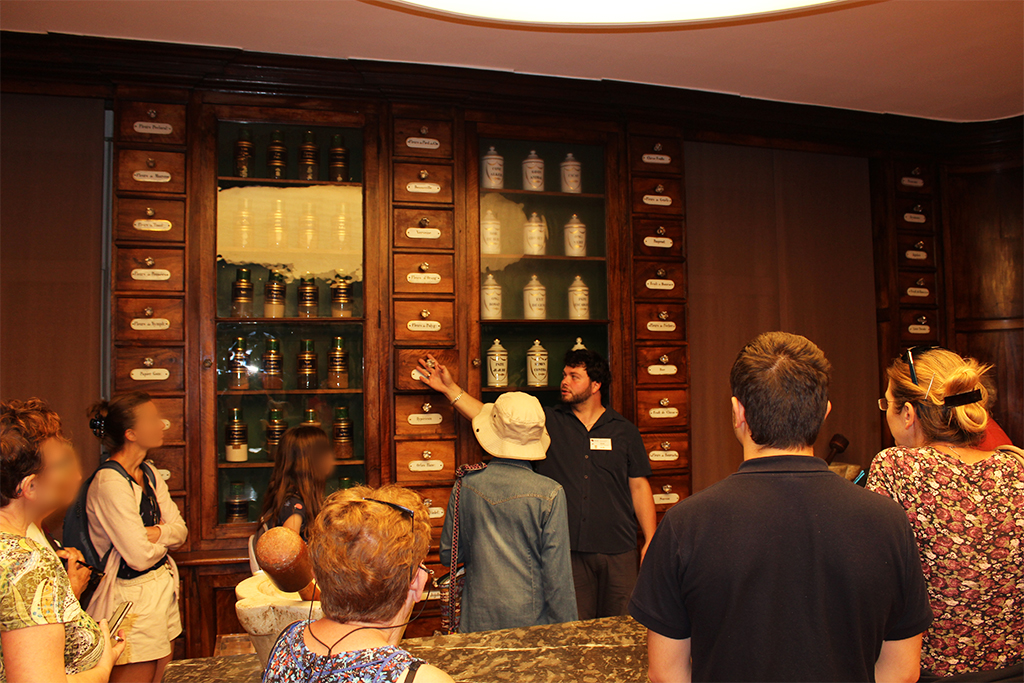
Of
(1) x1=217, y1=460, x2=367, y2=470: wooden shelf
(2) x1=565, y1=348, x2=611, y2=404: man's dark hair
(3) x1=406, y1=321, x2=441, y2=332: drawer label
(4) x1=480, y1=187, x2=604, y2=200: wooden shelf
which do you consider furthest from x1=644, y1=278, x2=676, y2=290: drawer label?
(1) x1=217, y1=460, x2=367, y2=470: wooden shelf

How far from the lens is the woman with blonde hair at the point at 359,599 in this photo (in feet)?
3.34

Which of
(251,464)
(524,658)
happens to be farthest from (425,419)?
(524,658)

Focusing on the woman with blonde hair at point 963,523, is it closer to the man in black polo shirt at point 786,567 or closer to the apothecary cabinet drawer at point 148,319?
the man in black polo shirt at point 786,567

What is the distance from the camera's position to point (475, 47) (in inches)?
120

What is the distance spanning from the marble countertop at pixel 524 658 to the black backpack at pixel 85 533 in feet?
2.82

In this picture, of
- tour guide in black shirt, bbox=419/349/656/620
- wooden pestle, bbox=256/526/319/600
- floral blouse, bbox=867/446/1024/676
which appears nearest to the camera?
wooden pestle, bbox=256/526/319/600

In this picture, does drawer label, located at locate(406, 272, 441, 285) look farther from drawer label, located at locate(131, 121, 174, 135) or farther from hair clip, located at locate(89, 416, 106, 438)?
hair clip, located at locate(89, 416, 106, 438)

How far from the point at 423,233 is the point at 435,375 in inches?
26.5

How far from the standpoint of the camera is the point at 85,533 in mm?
2256

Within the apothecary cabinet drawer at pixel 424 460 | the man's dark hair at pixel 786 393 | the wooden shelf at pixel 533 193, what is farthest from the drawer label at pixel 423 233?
the man's dark hair at pixel 786 393

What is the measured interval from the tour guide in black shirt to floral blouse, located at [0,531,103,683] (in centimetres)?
187

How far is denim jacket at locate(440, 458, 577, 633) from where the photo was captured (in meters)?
2.18

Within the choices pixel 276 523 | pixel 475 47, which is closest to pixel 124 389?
pixel 276 523

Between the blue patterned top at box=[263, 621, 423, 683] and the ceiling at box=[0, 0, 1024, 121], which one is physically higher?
the ceiling at box=[0, 0, 1024, 121]
